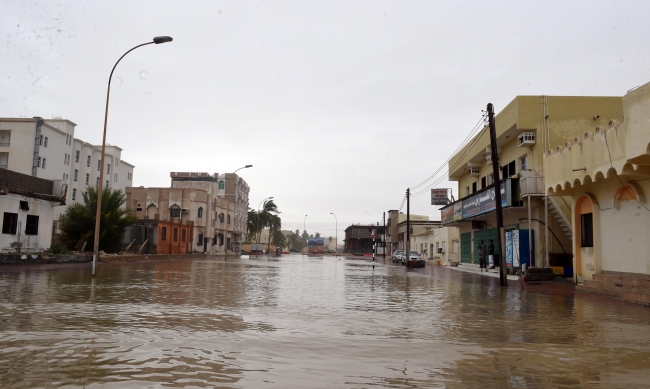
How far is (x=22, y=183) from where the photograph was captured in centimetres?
2928

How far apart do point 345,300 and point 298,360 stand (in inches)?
306

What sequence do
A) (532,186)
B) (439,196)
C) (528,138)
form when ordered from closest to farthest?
(532,186)
(528,138)
(439,196)

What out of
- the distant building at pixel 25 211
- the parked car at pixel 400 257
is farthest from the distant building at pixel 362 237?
the distant building at pixel 25 211

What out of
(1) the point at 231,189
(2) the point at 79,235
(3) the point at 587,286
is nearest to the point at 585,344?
(3) the point at 587,286

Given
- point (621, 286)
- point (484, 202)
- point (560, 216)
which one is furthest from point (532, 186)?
point (621, 286)

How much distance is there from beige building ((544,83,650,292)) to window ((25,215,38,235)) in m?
28.7

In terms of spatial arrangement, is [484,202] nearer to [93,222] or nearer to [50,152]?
[93,222]

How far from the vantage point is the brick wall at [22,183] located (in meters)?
27.6

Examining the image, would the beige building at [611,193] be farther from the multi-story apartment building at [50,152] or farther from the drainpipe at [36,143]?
the drainpipe at [36,143]

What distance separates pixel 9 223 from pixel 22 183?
2604 mm

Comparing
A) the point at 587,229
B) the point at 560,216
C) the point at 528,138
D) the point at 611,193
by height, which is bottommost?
the point at 587,229

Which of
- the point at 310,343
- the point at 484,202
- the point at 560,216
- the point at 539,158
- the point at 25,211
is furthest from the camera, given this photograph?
the point at 484,202

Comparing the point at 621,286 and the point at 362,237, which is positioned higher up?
the point at 362,237

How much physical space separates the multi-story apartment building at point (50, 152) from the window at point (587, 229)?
47291 mm
